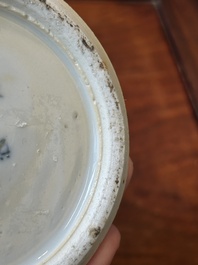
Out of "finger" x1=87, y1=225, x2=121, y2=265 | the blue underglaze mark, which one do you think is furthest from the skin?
the blue underglaze mark

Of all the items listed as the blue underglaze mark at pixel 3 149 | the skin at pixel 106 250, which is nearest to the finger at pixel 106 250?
the skin at pixel 106 250

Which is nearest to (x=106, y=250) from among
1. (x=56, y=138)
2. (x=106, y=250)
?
(x=106, y=250)

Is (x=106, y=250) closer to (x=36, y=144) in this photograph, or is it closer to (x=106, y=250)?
(x=106, y=250)

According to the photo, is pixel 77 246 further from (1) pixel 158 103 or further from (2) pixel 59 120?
(1) pixel 158 103

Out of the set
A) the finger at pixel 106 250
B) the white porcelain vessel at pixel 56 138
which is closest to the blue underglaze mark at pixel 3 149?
the white porcelain vessel at pixel 56 138

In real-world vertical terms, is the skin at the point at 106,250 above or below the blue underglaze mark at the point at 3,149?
below

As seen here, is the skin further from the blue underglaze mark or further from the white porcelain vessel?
the blue underglaze mark

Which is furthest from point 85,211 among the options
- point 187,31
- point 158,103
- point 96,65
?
point 187,31

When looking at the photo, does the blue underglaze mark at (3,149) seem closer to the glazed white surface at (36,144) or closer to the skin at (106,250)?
the glazed white surface at (36,144)
